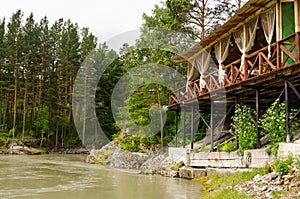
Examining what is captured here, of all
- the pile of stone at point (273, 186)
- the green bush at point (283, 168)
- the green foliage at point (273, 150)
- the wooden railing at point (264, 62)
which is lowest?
the pile of stone at point (273, 186)

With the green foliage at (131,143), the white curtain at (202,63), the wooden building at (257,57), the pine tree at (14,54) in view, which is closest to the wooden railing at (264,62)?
the wooden building at (257,57)

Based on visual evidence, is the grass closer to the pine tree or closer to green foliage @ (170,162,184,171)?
green foliage @ (170,162,184,171)

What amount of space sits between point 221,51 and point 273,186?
28.6ft

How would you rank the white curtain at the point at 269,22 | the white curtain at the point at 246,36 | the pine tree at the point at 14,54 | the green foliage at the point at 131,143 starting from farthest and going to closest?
the pine tree at the point at 14,54, the green foliage at the point at 131,143, the white curtain at the point at 246,36, the white curtain at the point at 269,22

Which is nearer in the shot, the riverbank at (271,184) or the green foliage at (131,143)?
the riverbank at (271,184)

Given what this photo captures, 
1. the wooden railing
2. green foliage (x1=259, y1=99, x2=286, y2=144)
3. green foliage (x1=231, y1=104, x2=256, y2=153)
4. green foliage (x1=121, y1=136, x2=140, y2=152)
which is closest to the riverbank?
green foliage (x1=259, y1=99, x2=286, y2=144)

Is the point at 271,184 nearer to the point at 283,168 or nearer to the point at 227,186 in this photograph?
the point at 283,168

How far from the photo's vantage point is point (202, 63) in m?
16.8

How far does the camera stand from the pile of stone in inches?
260

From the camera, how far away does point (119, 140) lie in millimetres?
25234

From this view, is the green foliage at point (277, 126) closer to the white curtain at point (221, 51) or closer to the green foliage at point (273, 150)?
the green foliage at point (273, 150)

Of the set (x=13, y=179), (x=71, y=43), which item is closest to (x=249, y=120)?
(x=13, y=179)

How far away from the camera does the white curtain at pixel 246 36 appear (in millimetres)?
12227

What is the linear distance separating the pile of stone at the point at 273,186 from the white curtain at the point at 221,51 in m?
6.74
